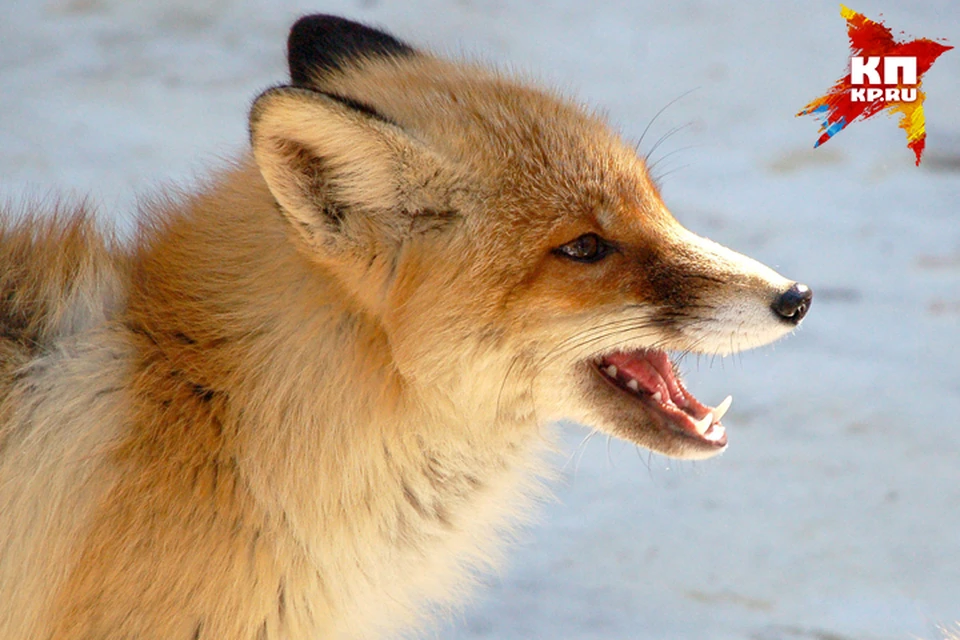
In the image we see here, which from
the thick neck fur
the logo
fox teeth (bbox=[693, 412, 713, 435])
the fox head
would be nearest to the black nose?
the fox head

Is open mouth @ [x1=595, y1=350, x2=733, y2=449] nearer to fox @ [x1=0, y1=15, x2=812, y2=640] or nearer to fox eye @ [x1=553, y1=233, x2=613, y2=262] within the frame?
fox @ [x1=0, y1=15, x2=812, y2=640]

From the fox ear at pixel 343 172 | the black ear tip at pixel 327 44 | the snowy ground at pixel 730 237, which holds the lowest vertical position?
the snowy ground at pixel 730 237

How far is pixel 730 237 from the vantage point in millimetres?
5152

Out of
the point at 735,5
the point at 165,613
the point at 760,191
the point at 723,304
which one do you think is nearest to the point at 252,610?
the point at 165,613

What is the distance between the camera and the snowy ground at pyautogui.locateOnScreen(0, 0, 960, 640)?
363 centimetres

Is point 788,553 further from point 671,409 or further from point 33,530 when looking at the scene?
point 33,530

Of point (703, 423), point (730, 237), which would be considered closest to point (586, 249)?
point (703, 423)

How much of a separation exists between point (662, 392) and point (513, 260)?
1.80ft

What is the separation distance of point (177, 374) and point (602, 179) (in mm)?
1083

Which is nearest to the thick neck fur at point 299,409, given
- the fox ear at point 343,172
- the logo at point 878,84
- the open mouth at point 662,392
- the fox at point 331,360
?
the fox at point 331,360

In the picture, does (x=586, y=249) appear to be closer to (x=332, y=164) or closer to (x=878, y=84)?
(x=332, y=164)

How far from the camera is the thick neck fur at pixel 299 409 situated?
8.17 feet

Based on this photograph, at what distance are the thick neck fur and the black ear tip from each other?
0.63 m

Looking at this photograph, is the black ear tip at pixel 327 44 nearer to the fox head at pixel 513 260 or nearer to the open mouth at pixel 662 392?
the fox head at pixel 513 260
